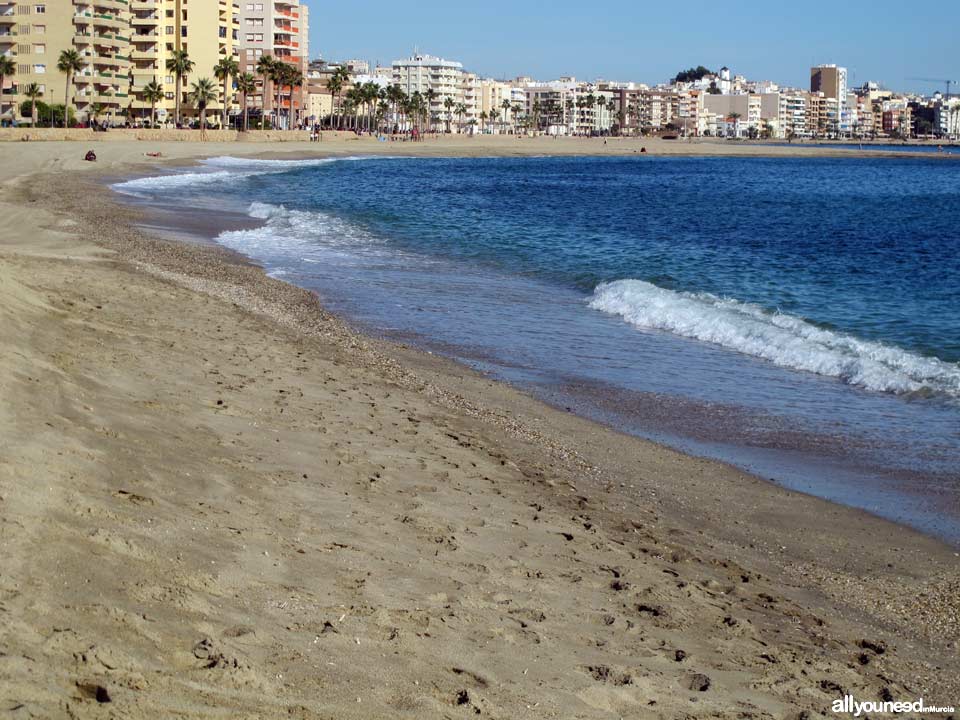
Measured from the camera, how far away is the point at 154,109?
122m

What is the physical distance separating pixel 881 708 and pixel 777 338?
1144 centimetres

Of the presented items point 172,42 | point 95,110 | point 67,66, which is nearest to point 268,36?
point 172,42

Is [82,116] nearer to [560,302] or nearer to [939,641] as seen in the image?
[560,302]

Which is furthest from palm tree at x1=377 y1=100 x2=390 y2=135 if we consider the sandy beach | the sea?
the sandy beach

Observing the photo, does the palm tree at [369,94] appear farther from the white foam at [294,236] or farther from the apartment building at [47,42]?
Result: the white foam at [294,236]

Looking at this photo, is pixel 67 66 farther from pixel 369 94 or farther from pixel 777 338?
pixel 777 338

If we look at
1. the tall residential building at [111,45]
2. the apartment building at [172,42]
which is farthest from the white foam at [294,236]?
the apartment building at [172,42]

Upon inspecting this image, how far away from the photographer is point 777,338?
53.0 feet

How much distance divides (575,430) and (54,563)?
632 cm

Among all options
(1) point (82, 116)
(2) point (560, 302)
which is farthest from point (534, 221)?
(1) point (82, 116)

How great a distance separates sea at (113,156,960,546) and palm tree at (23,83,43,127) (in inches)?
2205

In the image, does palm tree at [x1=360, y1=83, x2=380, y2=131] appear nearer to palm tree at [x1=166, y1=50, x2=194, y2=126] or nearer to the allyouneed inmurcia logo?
palm tree at [x1=166, y1=50, x2=194, y2=126]

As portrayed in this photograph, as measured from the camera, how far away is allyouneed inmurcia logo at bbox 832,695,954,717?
5095 millimetres

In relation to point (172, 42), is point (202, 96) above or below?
below
